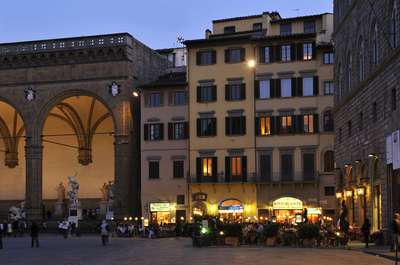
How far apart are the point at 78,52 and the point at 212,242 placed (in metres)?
33.6

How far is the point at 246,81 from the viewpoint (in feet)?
208

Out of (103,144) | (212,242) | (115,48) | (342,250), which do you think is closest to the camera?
(342,250)

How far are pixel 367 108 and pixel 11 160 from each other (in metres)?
48.8

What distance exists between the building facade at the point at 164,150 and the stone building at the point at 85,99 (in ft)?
6.27

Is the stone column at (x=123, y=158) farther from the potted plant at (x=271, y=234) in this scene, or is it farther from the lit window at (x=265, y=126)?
the potted plant at (x=271, y=234)

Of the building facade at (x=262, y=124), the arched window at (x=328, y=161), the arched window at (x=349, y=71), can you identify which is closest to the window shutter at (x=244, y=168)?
the building facade at (x=262, y=124)

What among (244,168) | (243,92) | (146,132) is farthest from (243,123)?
(146,132)

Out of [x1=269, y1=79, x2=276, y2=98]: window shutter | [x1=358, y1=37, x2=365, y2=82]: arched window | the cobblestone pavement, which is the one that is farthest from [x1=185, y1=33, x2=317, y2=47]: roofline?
the cobblestone pavement

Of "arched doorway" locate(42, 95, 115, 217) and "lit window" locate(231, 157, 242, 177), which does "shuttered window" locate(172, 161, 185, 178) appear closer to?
"lit window" locate(231, 157, 242, 177)

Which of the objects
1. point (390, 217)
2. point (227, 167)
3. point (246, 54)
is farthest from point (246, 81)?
point (390, 217)

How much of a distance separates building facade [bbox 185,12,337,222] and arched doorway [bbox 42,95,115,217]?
1374cm

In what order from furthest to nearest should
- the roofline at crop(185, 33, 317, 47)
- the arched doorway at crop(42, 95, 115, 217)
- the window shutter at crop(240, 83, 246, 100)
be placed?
1. the arched doorway at crop(42, 95, 115, 217)
2. the window shutter at crop(240, 83, 246, 100)
3. the roofline at crop(185, 33, 317, 47)

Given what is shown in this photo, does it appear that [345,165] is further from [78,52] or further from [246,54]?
[78,52]

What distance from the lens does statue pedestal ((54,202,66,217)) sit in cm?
7353
